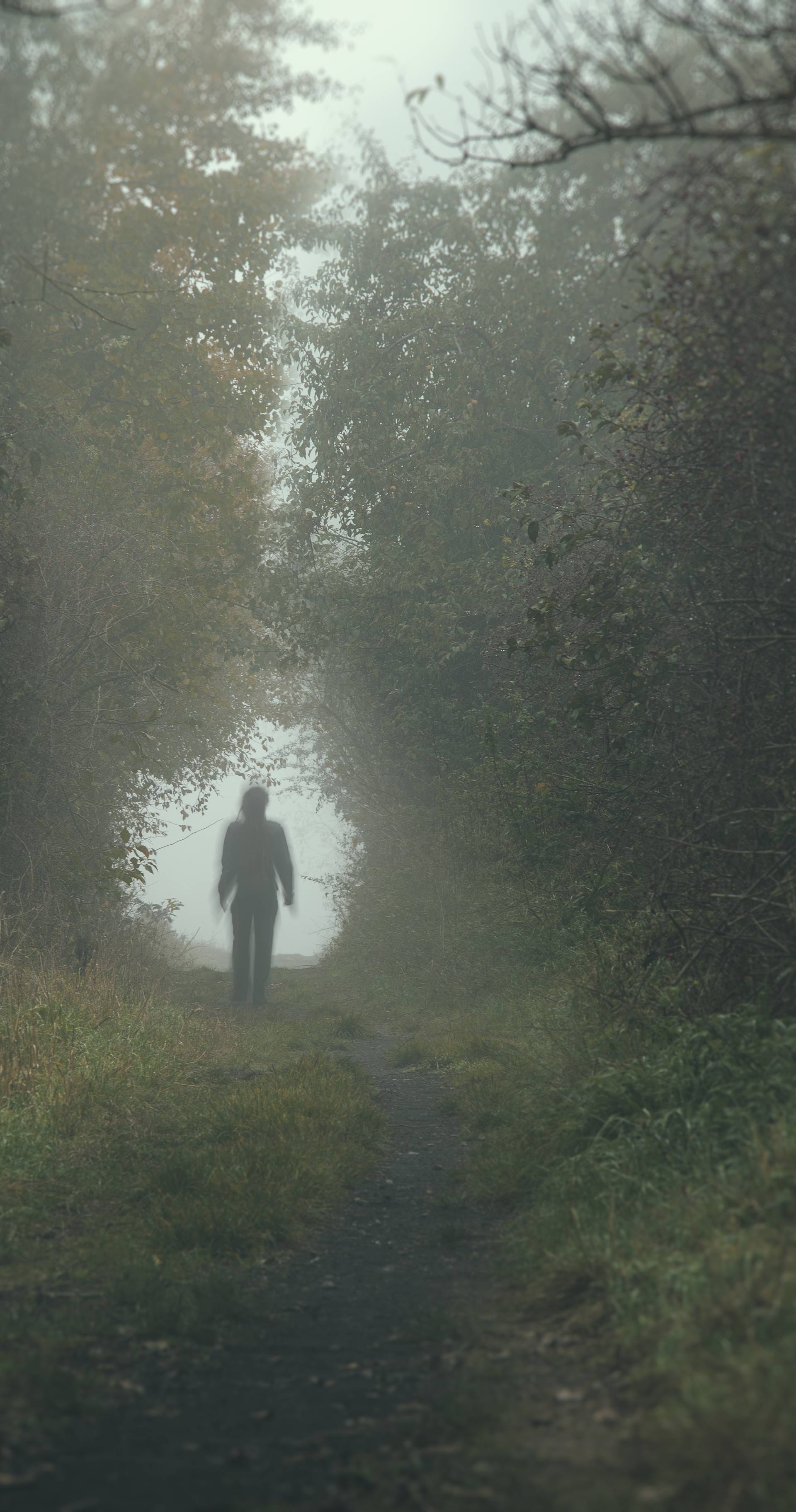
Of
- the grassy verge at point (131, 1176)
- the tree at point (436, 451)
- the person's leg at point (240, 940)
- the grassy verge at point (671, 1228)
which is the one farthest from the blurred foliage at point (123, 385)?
the grassy verge at point (671, 1228)

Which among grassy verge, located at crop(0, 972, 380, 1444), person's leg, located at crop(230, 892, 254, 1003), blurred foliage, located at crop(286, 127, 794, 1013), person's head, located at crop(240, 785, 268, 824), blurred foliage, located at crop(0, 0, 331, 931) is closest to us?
grassy verge, located at crop(0, 972, 380, 1444)

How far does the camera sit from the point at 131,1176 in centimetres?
570

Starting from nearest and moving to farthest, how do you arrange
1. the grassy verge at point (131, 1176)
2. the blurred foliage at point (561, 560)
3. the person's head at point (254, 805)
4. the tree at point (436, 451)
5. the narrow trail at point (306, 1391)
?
the narrow trail at point (306, 1391), the grassy verge at point (131, 1176), the blurred foliage at point (561, 560), the person's head at point (254, 805), the tree at point (436, 451)

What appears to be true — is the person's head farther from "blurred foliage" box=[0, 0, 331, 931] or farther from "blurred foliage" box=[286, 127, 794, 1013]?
"blurred foliage" box=[286, 127, 794, 1013]

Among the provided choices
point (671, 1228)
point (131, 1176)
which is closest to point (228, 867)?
point (131, 1176)

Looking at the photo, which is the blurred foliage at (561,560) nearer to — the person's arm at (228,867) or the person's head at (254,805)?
the person's head at (254,805)

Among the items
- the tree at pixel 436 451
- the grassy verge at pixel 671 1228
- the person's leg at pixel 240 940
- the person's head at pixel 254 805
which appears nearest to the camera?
the grassy verge at pixel 671 1228

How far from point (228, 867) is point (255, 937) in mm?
1032

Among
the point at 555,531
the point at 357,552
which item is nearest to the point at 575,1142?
the point at 555,531

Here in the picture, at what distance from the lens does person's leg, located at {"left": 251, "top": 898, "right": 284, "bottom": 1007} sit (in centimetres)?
1362

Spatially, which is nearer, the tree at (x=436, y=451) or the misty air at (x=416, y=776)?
the misty air at (x=416, y=776)

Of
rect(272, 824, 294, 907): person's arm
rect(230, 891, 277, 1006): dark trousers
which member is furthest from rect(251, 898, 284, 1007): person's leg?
rect(272, 824, 294, 907): person's arm

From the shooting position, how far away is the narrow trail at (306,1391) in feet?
8.72

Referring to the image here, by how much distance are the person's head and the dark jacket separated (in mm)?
105
